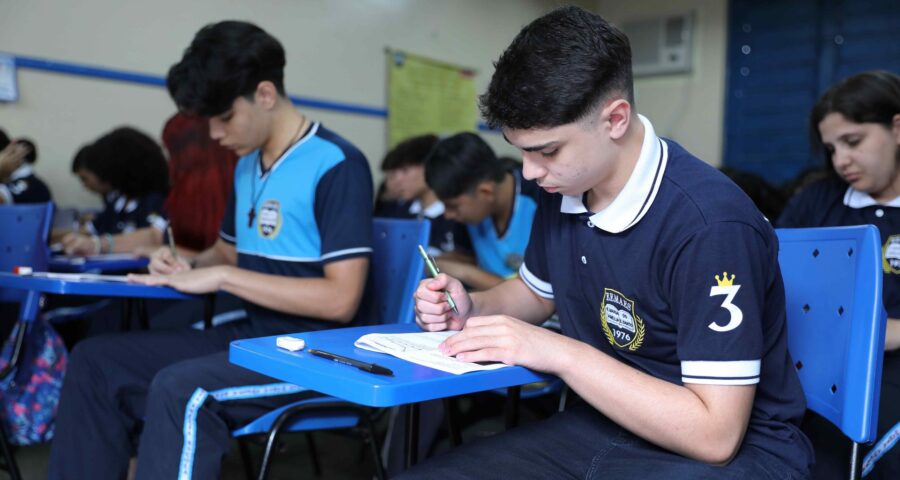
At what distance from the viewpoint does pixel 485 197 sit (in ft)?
8.66

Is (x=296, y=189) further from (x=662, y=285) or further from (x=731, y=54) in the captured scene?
(x=731, y=54)

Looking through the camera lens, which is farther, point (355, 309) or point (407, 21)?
point (407, 21)

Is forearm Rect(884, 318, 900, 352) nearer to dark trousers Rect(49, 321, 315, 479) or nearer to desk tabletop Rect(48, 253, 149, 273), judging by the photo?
dark trousers Rect(49, 321, 315, 479)

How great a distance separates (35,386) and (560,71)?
2.04 m

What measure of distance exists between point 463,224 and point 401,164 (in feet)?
2.73

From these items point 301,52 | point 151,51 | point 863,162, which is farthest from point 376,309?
point 301,52

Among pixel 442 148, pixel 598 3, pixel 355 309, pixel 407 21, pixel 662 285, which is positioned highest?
pixel 598 3

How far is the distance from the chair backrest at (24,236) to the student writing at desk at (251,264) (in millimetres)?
575

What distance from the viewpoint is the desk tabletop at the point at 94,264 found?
2.40 metres

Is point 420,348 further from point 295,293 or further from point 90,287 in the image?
point 90,287

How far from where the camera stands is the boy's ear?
71.1 inches

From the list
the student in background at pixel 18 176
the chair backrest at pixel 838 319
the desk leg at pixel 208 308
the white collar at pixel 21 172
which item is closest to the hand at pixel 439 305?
the chair backrest at pixel 838 319

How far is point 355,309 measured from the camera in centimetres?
168

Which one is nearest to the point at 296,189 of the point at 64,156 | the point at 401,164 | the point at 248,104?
the point at 248,104
